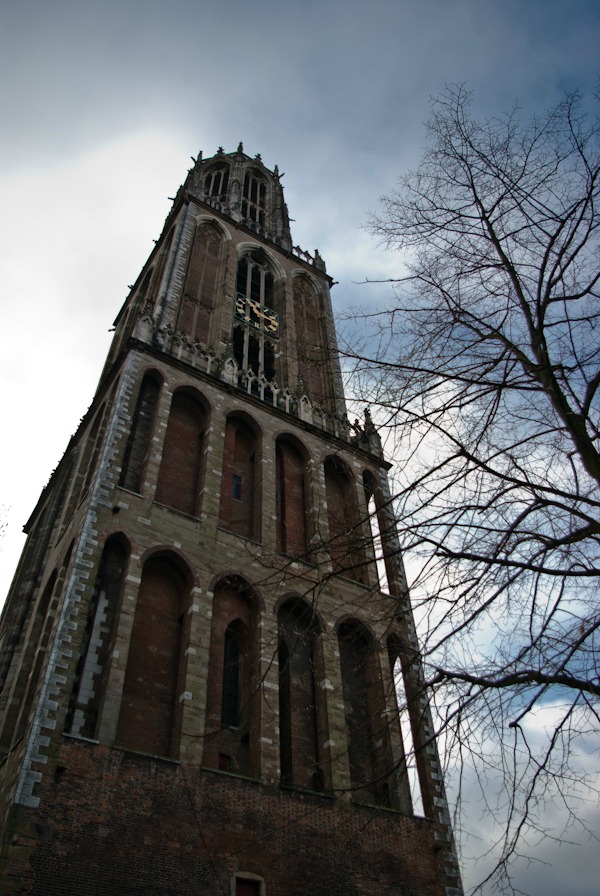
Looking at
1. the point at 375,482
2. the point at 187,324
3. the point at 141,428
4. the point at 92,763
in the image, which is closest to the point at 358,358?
the point at 92,763

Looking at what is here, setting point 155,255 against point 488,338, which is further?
point 155,255

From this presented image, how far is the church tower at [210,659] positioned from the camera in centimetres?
1234

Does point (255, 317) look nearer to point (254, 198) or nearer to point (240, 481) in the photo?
point (240, 481)

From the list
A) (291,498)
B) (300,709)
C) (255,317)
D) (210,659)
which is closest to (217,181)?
(255,317)

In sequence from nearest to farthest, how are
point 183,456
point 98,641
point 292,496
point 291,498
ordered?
point 98,641 → point 183,456 → point 291,498 → point 292,496

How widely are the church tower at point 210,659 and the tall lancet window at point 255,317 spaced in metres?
1.62

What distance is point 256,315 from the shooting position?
1302 inches

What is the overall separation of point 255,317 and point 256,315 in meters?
0.21

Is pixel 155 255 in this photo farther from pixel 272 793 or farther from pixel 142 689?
pixel 272 793

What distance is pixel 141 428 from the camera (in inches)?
864

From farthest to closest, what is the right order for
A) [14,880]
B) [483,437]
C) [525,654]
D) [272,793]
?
[272,793] → [14,880] → [483,437] → [525,654]

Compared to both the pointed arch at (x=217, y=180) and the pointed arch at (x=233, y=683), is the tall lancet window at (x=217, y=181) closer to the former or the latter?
the pointed arch at (x=217, y=180)

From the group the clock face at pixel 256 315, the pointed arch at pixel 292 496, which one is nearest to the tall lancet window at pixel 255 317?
the clock face at pixel 256 315

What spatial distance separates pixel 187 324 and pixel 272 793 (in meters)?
19.4
